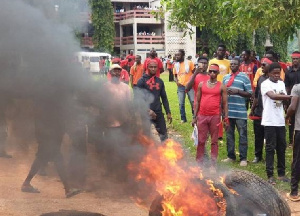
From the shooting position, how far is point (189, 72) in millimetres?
10258

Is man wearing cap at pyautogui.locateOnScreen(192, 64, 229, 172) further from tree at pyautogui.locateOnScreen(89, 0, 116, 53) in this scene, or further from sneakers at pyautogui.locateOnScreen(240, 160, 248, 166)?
tree at pyautogui.locateOnScreen(89, 0, 116, 53)

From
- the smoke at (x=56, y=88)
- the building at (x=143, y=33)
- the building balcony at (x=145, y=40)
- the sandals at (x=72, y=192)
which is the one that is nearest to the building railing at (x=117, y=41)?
the building at (x=143, y=33)

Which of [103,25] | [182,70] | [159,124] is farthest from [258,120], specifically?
[103,25]

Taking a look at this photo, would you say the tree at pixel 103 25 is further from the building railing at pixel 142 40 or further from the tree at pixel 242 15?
the tree at pixel 242 15

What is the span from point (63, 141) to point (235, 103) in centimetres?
314

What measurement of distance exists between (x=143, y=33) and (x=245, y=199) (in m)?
34.2

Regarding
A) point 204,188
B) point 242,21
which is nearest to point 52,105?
point 204,188

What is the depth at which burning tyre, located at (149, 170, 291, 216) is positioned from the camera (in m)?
4.21

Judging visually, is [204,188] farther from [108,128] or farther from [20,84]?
[20,84]

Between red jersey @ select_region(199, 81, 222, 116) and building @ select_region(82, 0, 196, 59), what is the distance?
29.6 metres

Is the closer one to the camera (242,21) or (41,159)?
(41,159)

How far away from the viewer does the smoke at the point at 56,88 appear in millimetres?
4664

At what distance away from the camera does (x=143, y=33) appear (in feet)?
124

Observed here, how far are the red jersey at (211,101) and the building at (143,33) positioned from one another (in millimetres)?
29562
